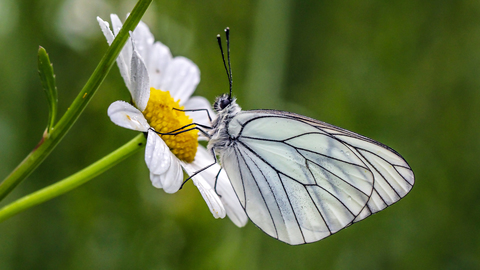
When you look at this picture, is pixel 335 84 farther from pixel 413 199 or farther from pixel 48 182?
pixel 48 182

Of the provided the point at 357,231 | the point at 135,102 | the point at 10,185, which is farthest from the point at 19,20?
the point at 357,231

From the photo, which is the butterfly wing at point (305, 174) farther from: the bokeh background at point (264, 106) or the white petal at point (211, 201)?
the bokeh background at point (264, 106)

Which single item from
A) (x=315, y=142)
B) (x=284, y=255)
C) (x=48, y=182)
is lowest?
(x=48, y=182)

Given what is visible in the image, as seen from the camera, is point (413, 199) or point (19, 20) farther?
point (413, 199)

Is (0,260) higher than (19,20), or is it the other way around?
(19,20)

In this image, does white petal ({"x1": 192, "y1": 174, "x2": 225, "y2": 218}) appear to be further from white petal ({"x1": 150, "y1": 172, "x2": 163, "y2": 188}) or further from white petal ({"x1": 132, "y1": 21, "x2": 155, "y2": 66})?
white petal ({"x1": 132, "y1": 21, "x2": 155, "y2": 66})

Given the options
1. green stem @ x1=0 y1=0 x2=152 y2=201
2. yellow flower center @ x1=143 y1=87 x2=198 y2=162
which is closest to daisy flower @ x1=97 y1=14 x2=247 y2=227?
yellow flower center @ x1=143 y1=87 x2=198 y2=162

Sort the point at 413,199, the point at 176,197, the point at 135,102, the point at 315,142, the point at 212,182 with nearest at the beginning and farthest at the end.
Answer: the point at 135,102 < the point at 212,182 < the point at 315,142 < the point at 176,197 < the point at 413,199

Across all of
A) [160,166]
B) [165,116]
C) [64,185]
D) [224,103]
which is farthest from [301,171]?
→ [64,185]
